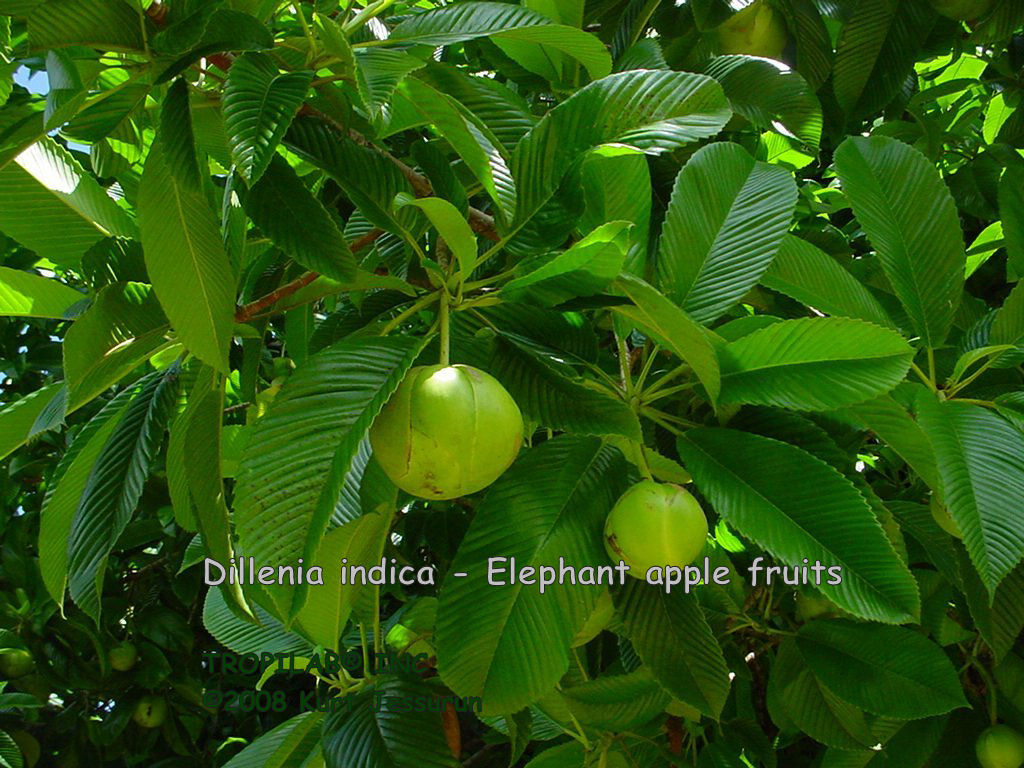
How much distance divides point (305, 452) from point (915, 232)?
75 cm

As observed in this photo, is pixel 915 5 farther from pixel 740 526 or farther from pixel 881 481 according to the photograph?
pixel 740 526

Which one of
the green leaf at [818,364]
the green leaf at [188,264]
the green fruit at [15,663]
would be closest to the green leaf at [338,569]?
the green leaf at [188,264]

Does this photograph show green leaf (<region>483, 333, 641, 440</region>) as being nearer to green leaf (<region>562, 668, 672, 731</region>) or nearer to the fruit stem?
the fruit stem

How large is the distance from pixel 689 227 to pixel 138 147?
0.55m

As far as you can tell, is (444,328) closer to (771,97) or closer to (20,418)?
(20,418)

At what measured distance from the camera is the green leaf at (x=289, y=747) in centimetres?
107

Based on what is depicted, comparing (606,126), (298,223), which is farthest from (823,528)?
(298,223)

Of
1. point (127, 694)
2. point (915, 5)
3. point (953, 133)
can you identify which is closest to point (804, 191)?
point (915, 5)

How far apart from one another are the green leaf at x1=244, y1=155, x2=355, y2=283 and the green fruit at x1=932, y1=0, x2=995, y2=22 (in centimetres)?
105

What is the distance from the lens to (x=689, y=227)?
91 centimetres

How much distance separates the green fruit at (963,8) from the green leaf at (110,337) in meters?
1.14

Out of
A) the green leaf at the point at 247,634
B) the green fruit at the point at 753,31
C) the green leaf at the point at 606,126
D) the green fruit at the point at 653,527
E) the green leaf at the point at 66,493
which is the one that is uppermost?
the green leaf at the point at 606,126

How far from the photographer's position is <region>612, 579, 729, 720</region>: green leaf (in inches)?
33.9

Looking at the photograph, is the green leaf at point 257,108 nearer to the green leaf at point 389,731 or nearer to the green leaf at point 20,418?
the green leaf at point 20,418
